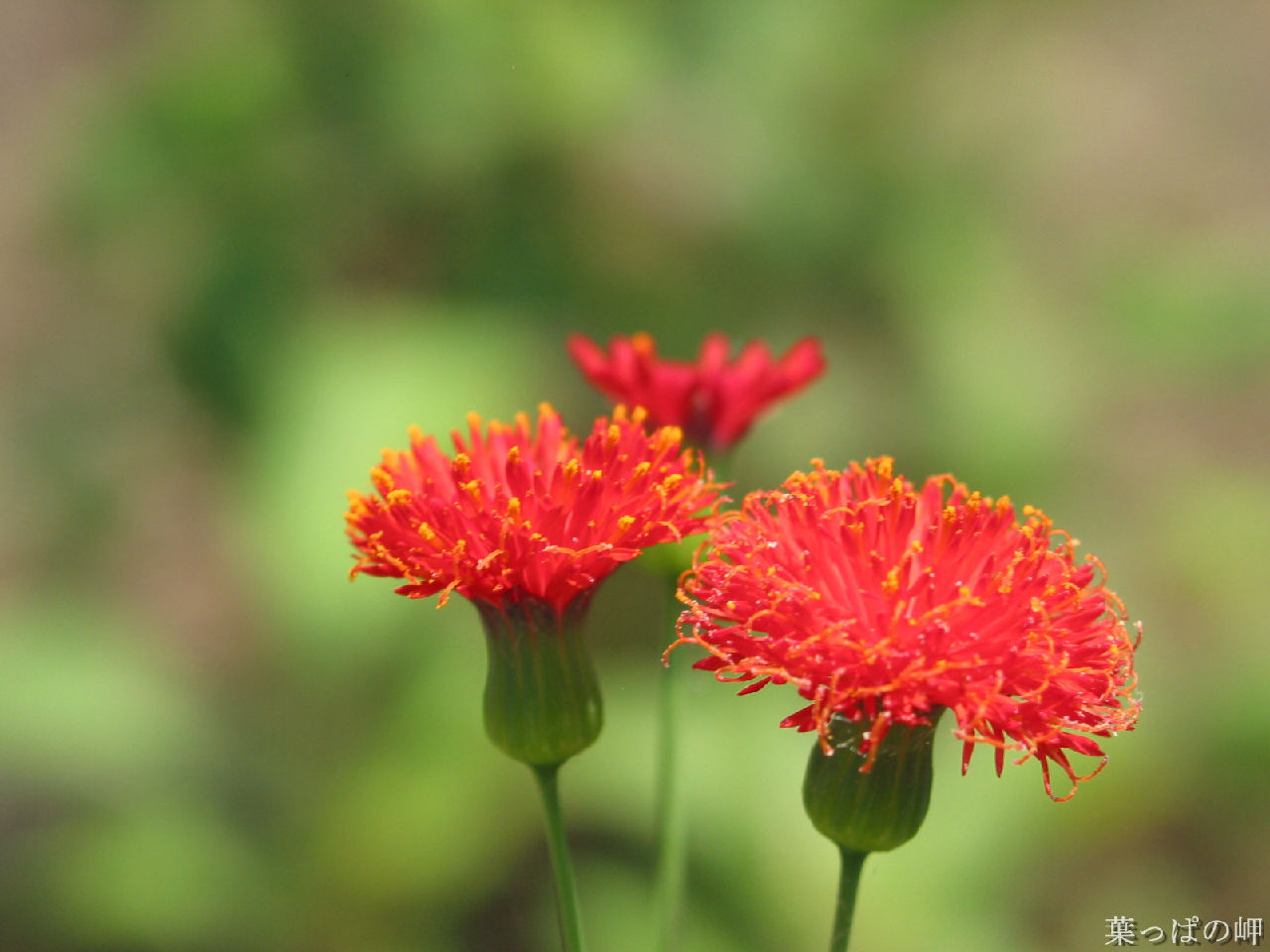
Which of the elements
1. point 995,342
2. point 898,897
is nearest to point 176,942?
point 898,897

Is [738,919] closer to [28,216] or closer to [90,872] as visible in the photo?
[90,872]

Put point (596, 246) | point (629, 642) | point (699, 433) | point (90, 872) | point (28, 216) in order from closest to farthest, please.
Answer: point (699, 433), point (90, 872), point (629, 642), point (596, 246), point (28, 216)

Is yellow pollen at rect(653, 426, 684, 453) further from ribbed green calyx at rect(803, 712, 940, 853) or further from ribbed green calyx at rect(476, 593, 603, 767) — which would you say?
ribbed green calyx at rect(803, 712, 940, 853)

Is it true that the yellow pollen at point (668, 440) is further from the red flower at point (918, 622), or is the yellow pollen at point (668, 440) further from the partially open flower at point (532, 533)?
the red flower at point (918, 622)

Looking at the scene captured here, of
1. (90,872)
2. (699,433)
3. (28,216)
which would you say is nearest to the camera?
(699,433)

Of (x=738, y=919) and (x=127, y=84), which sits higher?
(x=127, y=84)

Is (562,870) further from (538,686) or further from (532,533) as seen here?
(532,533)
